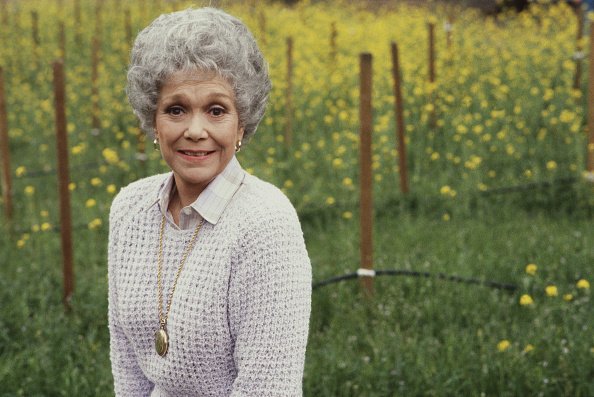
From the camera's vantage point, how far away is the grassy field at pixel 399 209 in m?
3.12

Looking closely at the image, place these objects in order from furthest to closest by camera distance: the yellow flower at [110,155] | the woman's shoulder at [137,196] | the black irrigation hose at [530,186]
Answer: the black irrigation hose at [530,186]
the yellow flower at [110,155]
the woman's shoulder at [137,196]

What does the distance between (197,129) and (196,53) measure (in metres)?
0.14

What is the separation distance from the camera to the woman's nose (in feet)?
4.63

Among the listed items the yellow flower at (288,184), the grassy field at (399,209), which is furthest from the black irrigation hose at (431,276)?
the yellow flower at (288,184)

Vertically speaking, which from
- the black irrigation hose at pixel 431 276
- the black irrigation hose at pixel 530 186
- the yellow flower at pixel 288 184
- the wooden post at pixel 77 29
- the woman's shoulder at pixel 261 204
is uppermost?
the wooden post at pixel 77 29

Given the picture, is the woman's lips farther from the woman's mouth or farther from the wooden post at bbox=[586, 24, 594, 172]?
the wooden post at bbox=[586, 24, 594, 172]

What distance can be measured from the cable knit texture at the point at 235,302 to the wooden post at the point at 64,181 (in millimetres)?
2380

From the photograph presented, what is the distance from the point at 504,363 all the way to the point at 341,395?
0.65 m

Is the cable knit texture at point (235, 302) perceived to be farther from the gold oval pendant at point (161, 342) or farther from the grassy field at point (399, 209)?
the grassy field at point (399, 209)

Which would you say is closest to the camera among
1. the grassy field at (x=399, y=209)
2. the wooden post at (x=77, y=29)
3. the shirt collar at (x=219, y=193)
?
the shirt collar at (x=219, y=193)

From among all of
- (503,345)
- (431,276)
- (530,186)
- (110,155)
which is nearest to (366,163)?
(431,276)

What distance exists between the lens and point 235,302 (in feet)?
4.72

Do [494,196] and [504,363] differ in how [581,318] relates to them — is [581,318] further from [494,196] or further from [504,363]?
[494,196]

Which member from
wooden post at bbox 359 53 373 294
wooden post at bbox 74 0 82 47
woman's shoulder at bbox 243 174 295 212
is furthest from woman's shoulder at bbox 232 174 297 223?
wooden post at bbox 74 0 82 47
